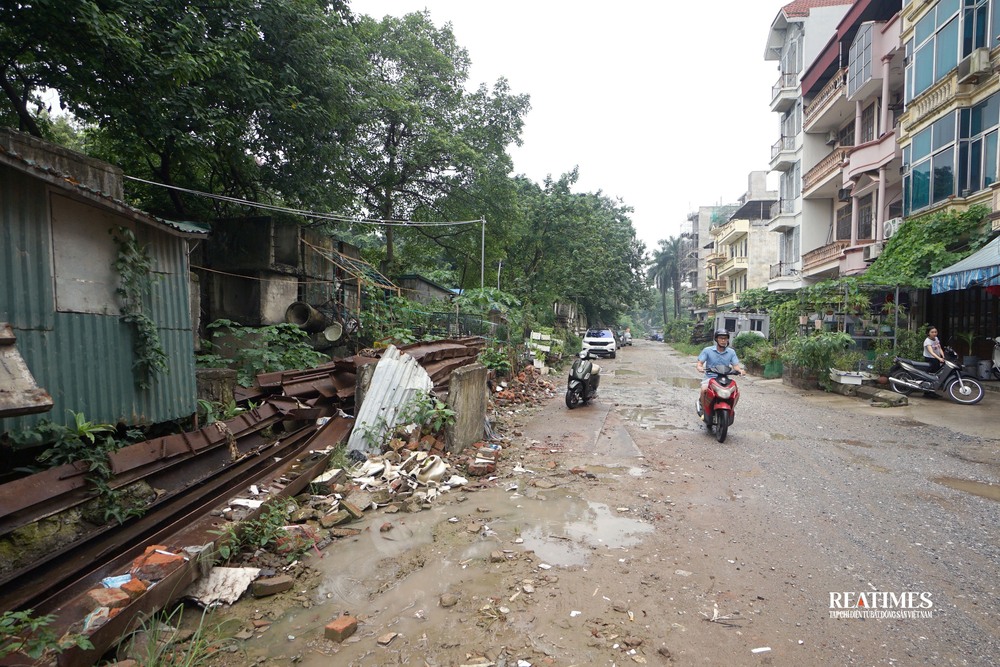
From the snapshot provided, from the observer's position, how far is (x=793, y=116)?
24.2 meters

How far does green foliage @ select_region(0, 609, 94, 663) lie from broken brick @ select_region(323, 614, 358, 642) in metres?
1.09

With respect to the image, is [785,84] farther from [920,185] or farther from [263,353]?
[263,353]

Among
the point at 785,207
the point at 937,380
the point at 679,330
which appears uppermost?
the point at 785,207

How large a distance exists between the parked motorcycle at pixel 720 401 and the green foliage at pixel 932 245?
7.70m

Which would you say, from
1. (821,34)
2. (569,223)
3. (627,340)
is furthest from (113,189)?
(627,340)

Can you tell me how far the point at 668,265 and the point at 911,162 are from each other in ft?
181

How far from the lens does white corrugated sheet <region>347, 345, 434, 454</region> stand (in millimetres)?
6020

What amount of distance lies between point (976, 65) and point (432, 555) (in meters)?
15.9

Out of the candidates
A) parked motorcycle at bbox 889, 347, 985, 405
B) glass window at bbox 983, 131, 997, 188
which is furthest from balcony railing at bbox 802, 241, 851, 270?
parked motorcycle at bbox 889, 347, 985, 405

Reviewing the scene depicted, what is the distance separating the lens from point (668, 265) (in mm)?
68000

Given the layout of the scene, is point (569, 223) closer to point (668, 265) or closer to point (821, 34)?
point (821, 34)

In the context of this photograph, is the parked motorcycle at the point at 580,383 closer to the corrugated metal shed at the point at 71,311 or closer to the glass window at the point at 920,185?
the corrugated metal shed at the point at 71,311

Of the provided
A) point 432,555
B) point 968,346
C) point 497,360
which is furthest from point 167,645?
point 968,346

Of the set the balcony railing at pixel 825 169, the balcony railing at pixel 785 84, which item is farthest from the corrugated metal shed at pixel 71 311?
the balcony railing at pixel 785 84
